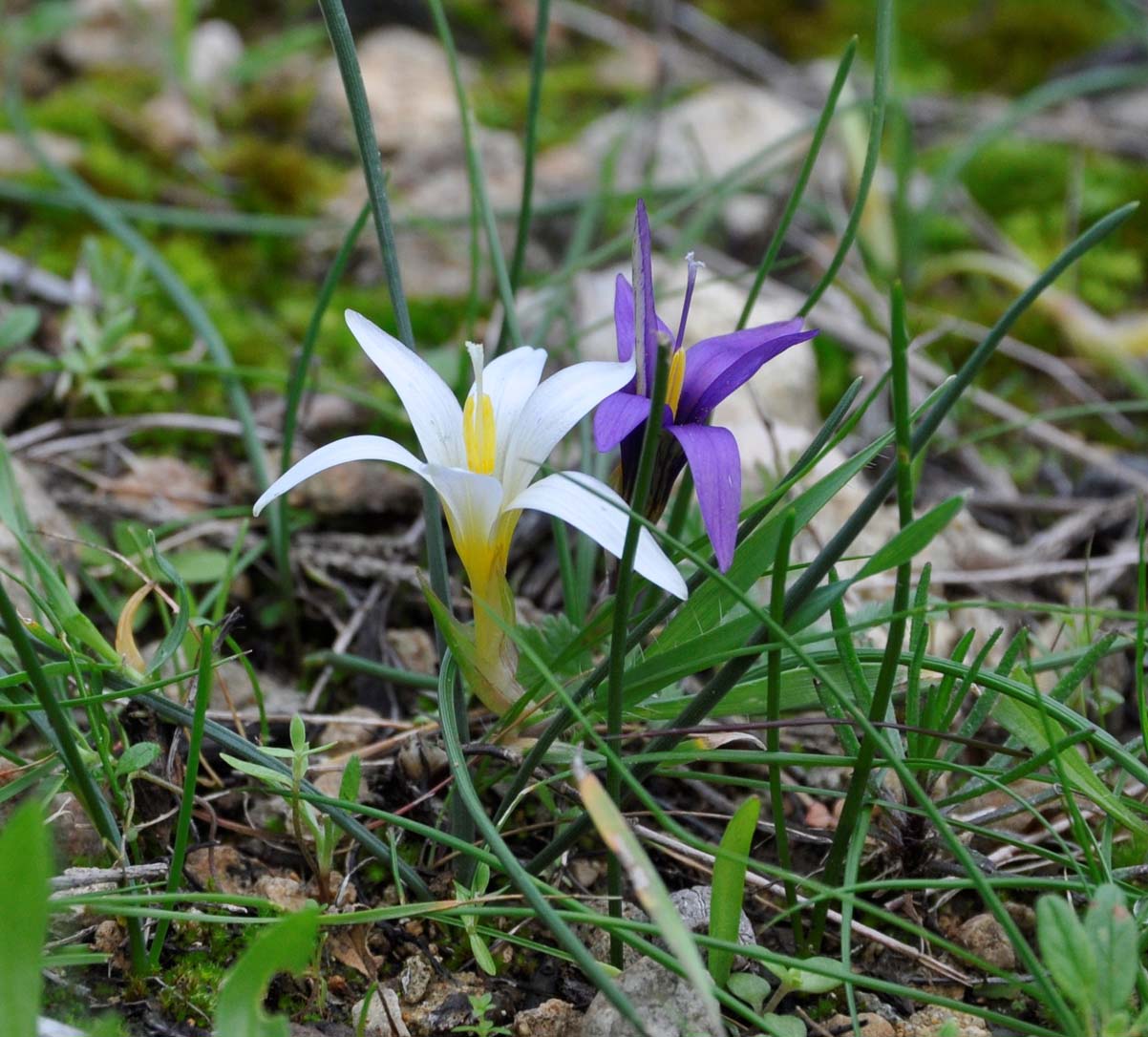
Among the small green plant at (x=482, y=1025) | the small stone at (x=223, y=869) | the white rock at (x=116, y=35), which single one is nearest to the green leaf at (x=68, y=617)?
the small stone at (x=223, y=869)

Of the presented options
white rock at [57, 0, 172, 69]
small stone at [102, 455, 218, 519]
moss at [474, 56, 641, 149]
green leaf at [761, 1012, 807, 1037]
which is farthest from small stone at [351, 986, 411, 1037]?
white rock at [57, 0, 172, 69]

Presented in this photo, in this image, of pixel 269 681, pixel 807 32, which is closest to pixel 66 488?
pixel 269 681

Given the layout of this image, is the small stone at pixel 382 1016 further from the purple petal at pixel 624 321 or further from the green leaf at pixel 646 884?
the purple petal at pixel 624 321

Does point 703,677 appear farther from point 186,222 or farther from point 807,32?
point 807,32

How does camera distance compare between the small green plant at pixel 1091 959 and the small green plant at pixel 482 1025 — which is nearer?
the small green plant at pixel 1091 959

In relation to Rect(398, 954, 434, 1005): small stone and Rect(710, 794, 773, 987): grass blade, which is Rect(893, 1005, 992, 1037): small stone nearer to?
Rect(710, 794, 773, 987): grass blade

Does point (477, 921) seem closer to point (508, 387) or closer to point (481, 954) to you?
point (481, 954)
